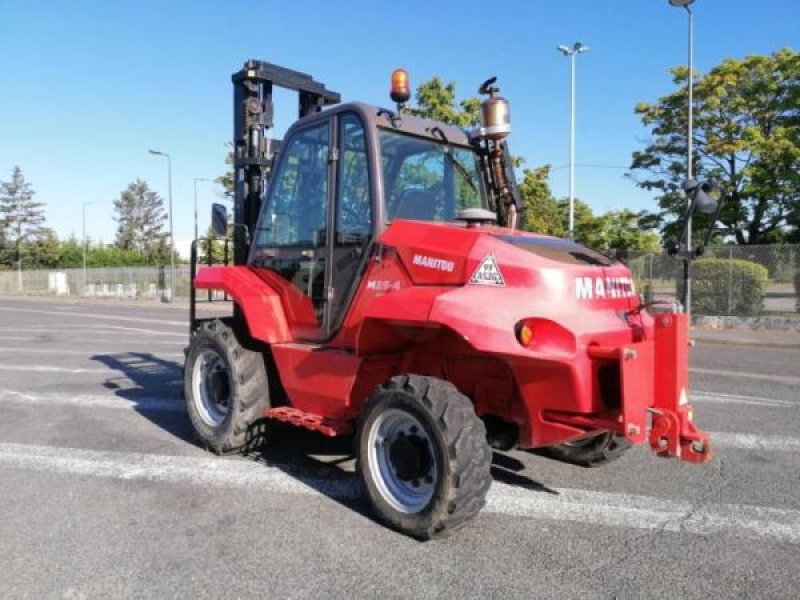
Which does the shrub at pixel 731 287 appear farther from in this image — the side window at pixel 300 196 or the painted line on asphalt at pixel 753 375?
the side window at pixel 300 196

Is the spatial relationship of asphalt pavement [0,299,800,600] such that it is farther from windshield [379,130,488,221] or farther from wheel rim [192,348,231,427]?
windshield [379,130,488,221]

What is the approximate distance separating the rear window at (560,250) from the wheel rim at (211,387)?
2.73 m

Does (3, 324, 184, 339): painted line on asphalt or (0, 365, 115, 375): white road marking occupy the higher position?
(3, 324, 184, 339): painted line on asphalt

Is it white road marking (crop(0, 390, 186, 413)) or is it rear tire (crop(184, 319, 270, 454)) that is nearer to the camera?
rear tire (crop(184, 319, 270, 454))

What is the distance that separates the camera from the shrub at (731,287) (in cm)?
1802

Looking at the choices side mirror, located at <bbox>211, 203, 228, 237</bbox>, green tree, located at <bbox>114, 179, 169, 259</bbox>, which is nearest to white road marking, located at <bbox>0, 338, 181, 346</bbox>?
side mirror, located at <bbox>211, 203, 228, 237</bbox>

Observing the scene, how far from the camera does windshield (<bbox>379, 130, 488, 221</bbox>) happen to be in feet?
15.2

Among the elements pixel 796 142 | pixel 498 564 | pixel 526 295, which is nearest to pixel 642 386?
pixel 526 295

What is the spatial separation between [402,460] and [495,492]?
0.93 meters

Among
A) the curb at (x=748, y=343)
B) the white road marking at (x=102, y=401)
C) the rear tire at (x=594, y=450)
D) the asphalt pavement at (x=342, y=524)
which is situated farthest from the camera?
the curb at (x=748, y=343)

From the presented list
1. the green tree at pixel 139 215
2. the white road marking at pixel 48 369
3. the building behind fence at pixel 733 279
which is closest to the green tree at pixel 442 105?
the building behind fence at pixel 733 279

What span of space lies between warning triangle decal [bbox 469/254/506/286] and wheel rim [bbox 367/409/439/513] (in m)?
0.88

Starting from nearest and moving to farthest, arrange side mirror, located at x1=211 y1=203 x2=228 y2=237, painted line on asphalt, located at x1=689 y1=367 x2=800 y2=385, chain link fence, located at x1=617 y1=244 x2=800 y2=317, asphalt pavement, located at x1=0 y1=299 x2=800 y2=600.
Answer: asphalt pavement, located at x1=0 y1=299 x2=800 y2=600 → side mirror, located at x1=211 y1=203 x2=228 y2=237 → painted line on asphalt, located at x1=689 y1=367 x2=800 y2=385 → chain link fence, located at x1=617 y1=244 x2=800 y2=317

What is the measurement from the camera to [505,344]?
11.6ft
